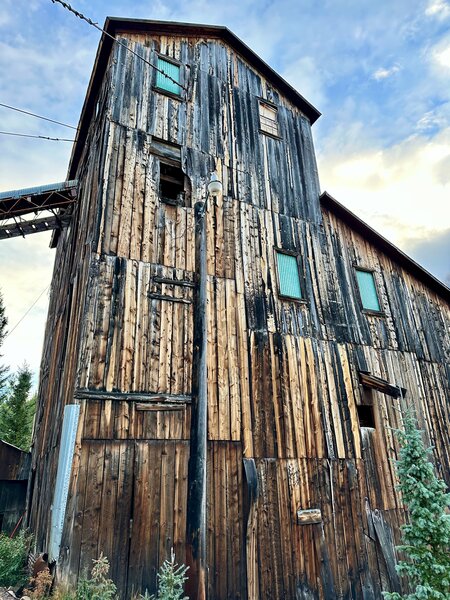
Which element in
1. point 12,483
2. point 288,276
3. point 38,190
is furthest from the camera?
point 12,483

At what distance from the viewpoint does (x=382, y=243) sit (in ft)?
45.1

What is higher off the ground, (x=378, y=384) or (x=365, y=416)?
(x=378, y=384)

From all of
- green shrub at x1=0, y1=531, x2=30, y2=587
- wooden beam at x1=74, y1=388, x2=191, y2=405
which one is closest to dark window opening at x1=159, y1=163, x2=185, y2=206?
wooden beam at x1=74, y1=388, x2=191, y2=405

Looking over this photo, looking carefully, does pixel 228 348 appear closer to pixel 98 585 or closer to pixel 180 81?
pixel 98 585

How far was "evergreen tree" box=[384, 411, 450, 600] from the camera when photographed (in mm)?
5852

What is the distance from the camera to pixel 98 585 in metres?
6.44

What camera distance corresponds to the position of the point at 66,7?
25.8 ft

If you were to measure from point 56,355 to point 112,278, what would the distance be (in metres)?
4.17

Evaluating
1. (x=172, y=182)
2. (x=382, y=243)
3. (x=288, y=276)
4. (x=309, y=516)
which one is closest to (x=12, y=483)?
(x=309, y=516)

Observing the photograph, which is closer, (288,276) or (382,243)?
(288,276)

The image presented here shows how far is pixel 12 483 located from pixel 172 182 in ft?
40.7

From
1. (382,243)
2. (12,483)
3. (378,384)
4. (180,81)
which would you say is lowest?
(12,483)

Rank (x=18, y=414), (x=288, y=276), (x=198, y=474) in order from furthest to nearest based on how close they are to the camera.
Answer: (x=18, y=414) → (x=288, y=276) → (x=198, y=474)

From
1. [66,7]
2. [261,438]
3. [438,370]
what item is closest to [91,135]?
[66,7]
